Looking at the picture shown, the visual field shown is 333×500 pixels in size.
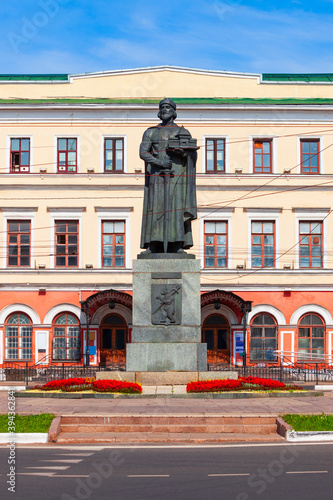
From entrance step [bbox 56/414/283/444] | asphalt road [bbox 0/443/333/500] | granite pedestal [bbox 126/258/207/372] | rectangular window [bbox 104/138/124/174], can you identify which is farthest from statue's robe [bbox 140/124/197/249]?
rectangular window [bbox 104/138/124/174]

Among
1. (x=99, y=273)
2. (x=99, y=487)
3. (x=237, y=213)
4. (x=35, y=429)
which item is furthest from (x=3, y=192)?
(x=99, y=487)

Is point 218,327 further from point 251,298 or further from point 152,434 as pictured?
point 152,434

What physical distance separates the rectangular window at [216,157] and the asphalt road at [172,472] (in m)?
29.4

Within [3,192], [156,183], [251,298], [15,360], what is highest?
[3,192]

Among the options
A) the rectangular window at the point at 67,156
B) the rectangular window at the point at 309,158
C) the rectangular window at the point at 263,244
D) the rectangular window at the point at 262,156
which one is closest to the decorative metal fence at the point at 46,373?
the rectangular window at the point at 263,244

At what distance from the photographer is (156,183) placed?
21.7 meters

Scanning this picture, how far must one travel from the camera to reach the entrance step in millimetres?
14867

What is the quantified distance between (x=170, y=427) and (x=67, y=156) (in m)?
29.0

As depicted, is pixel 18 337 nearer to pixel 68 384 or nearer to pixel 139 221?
pixel 139 221

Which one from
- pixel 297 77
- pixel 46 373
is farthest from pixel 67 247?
pixel 297 77

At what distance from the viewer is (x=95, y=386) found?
20281 mm

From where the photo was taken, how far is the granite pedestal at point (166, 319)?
20.6 m

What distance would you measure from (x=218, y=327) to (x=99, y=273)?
6.89m

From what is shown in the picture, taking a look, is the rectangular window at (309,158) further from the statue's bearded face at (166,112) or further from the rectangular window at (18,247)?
the statue's bearded face at (166,112)
